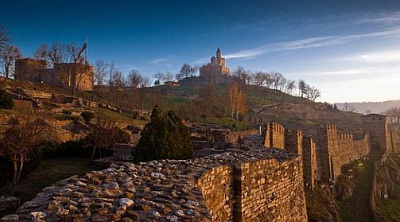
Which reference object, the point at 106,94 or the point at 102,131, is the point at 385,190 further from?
the point at 106,94

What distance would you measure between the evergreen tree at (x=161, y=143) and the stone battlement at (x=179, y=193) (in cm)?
402

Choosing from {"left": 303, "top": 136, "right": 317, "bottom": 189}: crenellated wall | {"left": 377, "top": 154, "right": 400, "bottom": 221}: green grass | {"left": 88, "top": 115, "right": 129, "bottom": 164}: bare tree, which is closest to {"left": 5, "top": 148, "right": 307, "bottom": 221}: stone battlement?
{"left": 88, "top": 115, "right": 129, "bottom": 164}: bare tree

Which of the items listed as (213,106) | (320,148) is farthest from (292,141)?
(213,106)

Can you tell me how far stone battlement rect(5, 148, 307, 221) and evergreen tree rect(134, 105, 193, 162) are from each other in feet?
13.2

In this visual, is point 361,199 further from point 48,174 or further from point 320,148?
point 48,174

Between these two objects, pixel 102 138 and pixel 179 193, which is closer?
pixel 179 193

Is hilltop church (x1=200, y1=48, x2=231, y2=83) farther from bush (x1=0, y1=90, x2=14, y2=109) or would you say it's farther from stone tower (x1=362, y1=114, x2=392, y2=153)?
bush (x1=0, y1=90, x2=14, y2=109)

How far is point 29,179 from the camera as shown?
12.1 m

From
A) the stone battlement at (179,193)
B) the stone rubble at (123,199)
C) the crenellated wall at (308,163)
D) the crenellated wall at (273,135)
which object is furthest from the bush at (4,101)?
the crenellated wall at (308,163)

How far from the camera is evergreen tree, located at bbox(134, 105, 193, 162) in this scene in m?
10.8

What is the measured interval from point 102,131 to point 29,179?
5.24m

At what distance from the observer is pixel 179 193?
4.02 meters

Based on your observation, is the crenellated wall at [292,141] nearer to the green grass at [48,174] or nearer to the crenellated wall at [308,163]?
the crenellated wall at [308,163]

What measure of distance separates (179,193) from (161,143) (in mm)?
6997
